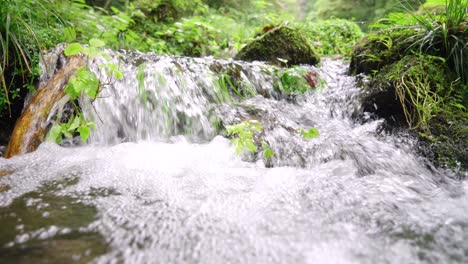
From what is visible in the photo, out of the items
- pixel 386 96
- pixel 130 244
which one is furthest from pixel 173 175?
pixel 386 96

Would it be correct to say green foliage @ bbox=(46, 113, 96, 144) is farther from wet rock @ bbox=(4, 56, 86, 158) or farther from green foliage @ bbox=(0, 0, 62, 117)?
green foliage @ bbox=(0, 0, 62, 117)

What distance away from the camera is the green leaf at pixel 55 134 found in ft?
6.05

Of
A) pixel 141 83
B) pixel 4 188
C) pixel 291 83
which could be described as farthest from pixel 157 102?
pixel 291 83

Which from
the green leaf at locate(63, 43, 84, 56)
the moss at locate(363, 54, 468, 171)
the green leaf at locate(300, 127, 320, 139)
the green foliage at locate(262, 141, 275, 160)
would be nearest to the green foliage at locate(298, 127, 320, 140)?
the green leaf at locate(300, 127, 320, 139)

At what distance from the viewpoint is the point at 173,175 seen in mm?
1554

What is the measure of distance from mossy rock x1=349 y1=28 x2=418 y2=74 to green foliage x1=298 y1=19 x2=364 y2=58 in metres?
2.57

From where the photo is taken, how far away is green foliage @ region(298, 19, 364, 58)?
5.74 meters

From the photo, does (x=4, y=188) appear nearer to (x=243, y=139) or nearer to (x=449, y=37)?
(x=243, y=139)

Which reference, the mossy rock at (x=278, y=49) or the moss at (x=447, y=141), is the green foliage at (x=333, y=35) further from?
the moss at (x=447, y=141)

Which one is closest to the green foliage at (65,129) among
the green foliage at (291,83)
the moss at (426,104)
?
the green foliage at (291,83)

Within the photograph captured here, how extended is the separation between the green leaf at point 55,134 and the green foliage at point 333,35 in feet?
16.1

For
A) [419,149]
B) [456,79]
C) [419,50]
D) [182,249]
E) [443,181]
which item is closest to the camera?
[182,249]

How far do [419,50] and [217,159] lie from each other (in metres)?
2.11

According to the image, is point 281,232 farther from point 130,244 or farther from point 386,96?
point 386,96
